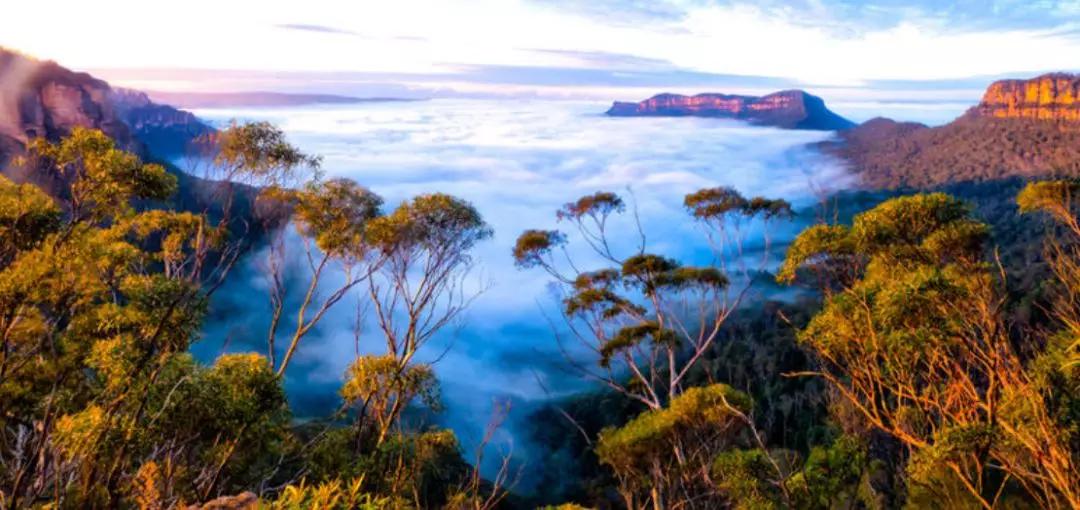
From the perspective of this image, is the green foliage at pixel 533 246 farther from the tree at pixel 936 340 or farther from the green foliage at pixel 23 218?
the green foliage at pixel 23 218

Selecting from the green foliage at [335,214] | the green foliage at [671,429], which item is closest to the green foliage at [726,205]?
the green foliage at [671,429]

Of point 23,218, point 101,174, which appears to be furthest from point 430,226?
point 23,218

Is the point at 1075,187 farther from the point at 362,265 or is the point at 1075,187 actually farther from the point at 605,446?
the point at 362,265

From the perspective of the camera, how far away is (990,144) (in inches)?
5945

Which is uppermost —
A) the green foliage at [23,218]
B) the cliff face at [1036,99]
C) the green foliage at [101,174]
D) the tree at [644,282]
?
the cliff face at [1036,99]

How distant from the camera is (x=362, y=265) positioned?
1858cm

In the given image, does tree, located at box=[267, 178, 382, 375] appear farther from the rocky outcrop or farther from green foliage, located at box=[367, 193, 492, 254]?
the rocky outcrop

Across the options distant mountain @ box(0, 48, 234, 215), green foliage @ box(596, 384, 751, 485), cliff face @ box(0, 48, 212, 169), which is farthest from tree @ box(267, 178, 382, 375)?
cliff face @ box(0, 48, 212, 169)

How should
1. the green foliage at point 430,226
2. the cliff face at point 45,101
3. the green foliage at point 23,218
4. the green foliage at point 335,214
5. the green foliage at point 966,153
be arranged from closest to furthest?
the green foliage at point 23,218 < the green foliage at point 335,214 < the green foliage at point 430,226 < the cliff face at point 45,101 < the green foliage at point 966,153

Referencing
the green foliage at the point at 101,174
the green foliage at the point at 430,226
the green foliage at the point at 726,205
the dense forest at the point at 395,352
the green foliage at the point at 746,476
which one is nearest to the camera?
the dense forest at the point at 395,352

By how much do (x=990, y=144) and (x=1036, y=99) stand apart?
92.4 ft

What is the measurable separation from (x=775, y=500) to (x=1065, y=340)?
21.6 ft

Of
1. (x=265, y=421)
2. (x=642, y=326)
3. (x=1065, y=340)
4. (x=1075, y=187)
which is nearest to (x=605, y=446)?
(x=642, y=326)

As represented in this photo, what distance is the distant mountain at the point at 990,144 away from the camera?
135 metres
